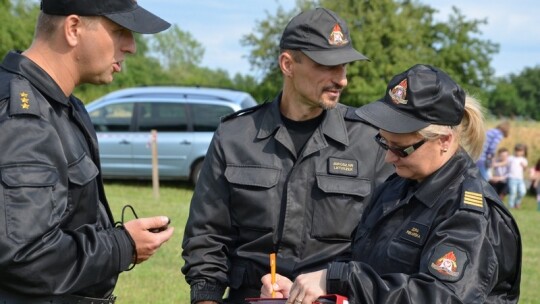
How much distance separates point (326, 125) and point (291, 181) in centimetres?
33

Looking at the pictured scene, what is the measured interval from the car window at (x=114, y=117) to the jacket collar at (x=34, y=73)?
1270 centimetres

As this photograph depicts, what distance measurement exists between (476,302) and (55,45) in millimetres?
1707

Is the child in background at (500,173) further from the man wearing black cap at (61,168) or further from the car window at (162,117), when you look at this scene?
the man wearing black cap at (61,168)

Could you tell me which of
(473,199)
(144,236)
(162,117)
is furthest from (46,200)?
(162,117)

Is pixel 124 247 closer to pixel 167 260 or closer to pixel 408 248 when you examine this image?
pixel 408 248

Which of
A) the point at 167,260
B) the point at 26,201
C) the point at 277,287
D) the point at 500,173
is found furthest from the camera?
the point at 500,173

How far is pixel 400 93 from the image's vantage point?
2775 millimetres

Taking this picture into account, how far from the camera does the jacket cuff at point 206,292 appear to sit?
11.7 ft

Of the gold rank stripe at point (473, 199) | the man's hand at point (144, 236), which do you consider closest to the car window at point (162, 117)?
the man's hand at point (144, 236)

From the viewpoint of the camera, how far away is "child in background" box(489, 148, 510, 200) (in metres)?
17.0

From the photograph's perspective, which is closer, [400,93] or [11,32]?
[400,93]

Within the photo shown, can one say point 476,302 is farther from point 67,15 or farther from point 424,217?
point 67,15

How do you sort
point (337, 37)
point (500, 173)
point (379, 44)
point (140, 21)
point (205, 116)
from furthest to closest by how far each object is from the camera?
point (379, 44), point (500, 173), point (205, 116), point (337, 37), point (140, 21)

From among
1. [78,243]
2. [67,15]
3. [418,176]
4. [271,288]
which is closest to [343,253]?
[271,288]
